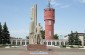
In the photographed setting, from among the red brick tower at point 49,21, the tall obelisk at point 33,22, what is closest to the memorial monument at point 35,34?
the tall obelisk at point 33,22

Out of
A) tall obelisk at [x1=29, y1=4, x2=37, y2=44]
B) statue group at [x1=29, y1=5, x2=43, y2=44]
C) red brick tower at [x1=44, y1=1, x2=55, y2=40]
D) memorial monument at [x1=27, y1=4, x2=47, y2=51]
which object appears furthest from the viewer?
red brick tower at [x1=44, y1=1, x2=55, y2=40]

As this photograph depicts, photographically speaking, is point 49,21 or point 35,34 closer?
point 35,34

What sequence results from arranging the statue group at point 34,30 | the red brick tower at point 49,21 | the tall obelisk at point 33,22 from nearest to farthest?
1. the statue group at point 34,30
2. the tall obelisk at point 33,22
3. the red brick tower at point 49,21

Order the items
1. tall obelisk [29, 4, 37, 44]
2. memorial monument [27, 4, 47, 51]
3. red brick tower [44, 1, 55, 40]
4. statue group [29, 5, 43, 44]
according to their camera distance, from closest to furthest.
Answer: memorial monument [27, 4, 47, 51]
statue group [29, 5, 43, 44]
tall obelisk [29, 4, 37, 44]
red brick tower [44, 1, 55, 40]

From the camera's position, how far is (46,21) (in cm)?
8869

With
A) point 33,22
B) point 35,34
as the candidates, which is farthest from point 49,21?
Answer: point 35,34

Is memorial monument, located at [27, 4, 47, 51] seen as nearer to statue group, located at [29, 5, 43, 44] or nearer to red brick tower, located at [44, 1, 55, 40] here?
statue group, located at [29, 5, 43, 44]

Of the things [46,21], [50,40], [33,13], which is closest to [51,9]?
[46,21]

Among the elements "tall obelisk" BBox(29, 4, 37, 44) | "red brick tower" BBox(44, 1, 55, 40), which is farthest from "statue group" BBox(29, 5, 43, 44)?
"red brick tower" BBox(44, 1, 55, 40)

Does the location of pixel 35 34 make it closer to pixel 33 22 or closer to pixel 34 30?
pixel 34 30

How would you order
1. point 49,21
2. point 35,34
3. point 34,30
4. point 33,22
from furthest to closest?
point 49,21 → point 33,22 → point 34,30 → point 35,34

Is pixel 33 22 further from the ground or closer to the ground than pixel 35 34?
further from the ground

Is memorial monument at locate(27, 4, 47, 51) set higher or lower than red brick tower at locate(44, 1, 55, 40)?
lower

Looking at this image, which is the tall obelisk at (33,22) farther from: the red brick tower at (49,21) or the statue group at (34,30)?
the red brick tower at (49,21)
